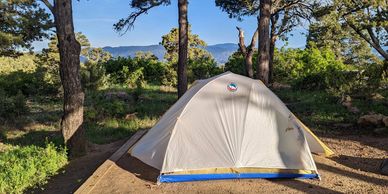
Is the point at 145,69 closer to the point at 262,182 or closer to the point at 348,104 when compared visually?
the point at 348,104

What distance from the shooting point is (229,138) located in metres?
6.98

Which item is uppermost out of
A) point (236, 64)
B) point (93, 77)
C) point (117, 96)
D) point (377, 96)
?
point (236, 64)

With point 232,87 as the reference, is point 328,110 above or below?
below

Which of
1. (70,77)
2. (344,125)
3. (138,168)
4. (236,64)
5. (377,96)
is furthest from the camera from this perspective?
(236,64)

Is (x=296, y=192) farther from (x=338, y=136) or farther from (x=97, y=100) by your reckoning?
(x=97, y=100)

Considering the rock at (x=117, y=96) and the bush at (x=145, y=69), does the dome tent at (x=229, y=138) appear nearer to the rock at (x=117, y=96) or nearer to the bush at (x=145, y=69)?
the rock at (x=117, y=96)

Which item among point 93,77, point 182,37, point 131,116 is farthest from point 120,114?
point 93,77

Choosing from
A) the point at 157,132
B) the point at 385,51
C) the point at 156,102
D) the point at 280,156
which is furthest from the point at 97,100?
the point at 385,51

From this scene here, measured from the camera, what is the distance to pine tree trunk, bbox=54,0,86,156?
8.79 m

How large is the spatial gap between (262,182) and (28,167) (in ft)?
12.8

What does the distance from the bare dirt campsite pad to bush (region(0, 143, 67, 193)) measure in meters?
1.18

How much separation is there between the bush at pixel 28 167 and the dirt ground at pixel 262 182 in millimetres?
308

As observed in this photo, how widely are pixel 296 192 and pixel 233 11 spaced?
62.3ft

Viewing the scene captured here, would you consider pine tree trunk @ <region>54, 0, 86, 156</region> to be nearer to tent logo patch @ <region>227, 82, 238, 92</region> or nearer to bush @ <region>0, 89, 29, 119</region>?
tent logo patch @ <region>227, 82, 238, 92</region>
